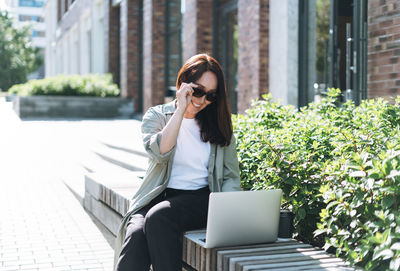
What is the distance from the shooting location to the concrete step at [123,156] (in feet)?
23.8

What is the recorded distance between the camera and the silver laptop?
2.78 m

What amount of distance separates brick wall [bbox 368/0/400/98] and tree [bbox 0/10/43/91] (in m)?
55.4

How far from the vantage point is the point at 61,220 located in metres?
5.93

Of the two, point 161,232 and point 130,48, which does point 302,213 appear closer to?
point 161,232

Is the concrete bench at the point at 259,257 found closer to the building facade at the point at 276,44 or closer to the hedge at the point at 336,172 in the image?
the hedge at the point at 336,172

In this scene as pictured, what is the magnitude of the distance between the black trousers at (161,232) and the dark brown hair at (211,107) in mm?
433

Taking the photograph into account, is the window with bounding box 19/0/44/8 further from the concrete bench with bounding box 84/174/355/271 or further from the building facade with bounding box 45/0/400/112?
the concrete bench with bounding box 84/174/355/271

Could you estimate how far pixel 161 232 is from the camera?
296 cm

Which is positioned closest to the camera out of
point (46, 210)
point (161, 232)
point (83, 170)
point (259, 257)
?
point (259, 257)

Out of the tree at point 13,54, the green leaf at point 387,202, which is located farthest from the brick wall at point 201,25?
the tree at point 13,54

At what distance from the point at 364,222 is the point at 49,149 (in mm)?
9359

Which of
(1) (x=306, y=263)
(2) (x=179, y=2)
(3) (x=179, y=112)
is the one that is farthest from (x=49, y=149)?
(1) (x=306, y=263)

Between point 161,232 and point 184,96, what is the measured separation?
82cm

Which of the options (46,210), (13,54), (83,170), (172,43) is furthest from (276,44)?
(13,54)
